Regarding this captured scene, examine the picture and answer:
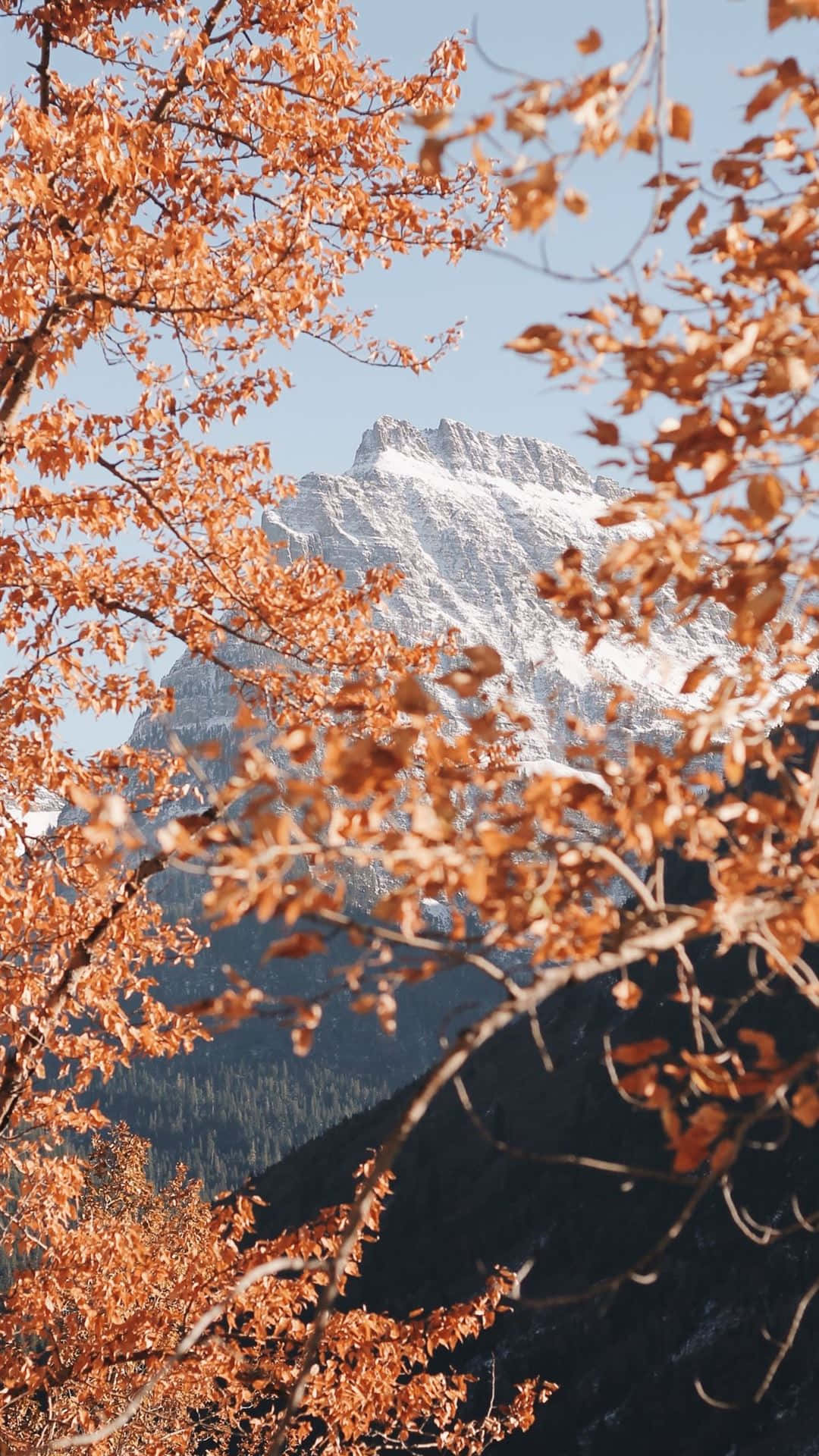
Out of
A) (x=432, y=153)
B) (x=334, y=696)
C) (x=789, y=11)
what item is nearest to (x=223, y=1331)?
(x=334, y=696)

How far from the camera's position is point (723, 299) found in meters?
3.41

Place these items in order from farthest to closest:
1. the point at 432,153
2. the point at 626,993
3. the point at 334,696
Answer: the point at 334,696 → the point at 626,993 → the point at 432,153

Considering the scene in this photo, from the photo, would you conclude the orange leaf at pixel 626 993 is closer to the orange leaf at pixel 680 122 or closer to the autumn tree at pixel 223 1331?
the orange leaf at pixel 680 122

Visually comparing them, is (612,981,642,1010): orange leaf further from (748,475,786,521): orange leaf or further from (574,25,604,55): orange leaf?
(574,25,604,55): orange leaf

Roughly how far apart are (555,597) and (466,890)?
3.77 feet

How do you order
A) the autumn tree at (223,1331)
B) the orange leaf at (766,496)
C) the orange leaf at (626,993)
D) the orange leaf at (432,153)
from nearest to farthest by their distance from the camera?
the orange leaf at (766,496) → the orange leaf at (432,153) → the orange leaf at (626,993) → the autumn tree at (223,1331)

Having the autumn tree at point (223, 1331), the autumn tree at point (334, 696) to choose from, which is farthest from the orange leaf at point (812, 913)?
the autumn tree at point (223, 1331)

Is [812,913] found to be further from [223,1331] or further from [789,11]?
[223,1331]

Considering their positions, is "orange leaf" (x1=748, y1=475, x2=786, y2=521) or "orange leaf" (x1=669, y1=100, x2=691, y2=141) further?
"orange leaf" (x1=669, y1=100, x2=691, y2=141)

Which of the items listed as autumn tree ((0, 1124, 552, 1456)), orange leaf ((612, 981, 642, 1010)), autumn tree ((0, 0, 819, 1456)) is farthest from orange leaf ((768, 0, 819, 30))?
autumn tree ((0, 1124, 552, 1456))

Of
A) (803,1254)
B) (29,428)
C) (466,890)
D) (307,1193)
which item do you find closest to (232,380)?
(29,428)

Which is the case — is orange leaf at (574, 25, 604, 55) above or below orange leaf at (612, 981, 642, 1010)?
above

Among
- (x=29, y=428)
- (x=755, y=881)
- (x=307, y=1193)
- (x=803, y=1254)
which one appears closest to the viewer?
(x=755, y=881)

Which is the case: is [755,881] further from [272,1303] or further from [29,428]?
[272,1303]
